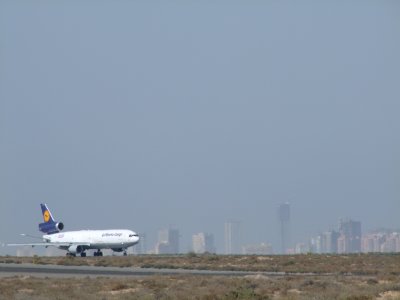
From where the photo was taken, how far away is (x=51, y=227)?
5655 inches

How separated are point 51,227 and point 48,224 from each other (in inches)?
44.2

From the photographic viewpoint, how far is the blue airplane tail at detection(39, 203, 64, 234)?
143m

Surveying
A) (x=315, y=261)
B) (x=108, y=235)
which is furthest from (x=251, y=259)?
(x=108, y=235)

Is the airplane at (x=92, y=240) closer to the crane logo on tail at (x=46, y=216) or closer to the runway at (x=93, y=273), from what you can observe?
the crane logo on tail at (x=46, y=216)

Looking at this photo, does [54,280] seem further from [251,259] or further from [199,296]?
[251,259]

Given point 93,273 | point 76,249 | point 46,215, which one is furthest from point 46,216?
point 93,273

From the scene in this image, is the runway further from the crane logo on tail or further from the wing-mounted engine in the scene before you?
the crane logo on tail

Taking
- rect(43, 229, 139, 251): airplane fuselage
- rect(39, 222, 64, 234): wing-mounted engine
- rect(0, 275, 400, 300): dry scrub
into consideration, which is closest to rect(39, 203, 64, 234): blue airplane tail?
rect(39, 222, 64, 234): wing-mounted engine

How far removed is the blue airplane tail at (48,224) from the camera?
143250 mm

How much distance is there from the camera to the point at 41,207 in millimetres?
147750

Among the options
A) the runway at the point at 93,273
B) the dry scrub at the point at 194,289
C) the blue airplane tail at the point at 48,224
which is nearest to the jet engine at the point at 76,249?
the blue airplane tail at the point at 48,224

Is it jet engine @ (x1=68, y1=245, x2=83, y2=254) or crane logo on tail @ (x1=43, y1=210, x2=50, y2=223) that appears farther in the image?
crane logo on tail @ (x1=43, y1=210, x2=50, y2=223)

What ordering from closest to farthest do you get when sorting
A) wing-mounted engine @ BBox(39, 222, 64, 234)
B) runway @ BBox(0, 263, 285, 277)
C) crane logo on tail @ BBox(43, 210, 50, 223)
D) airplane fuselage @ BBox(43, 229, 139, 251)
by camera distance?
runway @ BBox(0, 263, 285, 277)
airplane fuselage @ BBox(43, 229, 139, 251)
wing-mounted engine @ BBox(39, 222, 64, 234)
crane logo on tail @ BBox(43, 210, 50, 223)

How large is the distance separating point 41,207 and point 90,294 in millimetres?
108650
